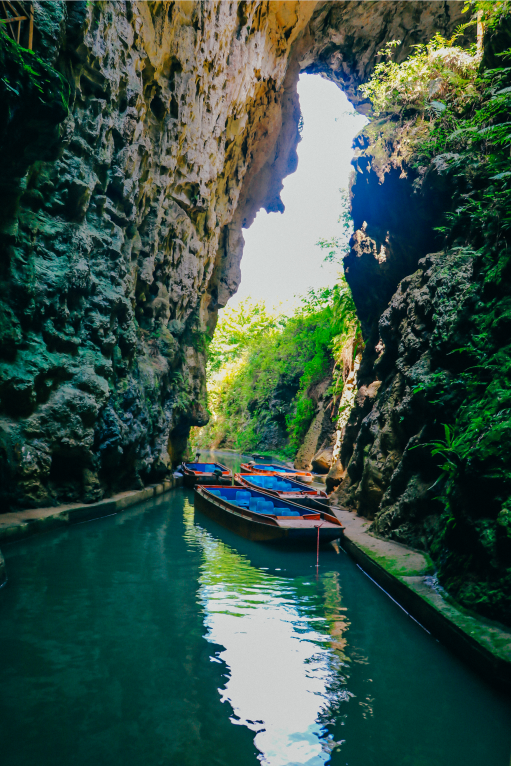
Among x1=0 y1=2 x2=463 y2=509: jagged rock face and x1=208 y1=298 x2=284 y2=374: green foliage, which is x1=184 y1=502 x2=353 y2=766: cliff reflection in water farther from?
x1=208 y1=298 x2=284 y2=374: green foliage

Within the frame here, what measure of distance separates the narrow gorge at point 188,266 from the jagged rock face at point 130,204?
0.06 meters

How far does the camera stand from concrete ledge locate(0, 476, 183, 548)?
8.59 m

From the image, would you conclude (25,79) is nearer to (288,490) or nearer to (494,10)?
(494,10)

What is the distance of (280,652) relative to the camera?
5.31m

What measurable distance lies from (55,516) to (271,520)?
466 cm

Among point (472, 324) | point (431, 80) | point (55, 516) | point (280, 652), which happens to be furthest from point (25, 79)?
point (431, 80)

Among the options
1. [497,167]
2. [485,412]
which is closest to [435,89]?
[497,167]

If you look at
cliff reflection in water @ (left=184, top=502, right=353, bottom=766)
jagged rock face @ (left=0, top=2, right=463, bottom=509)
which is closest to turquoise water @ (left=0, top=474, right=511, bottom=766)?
cliff reflection in water @ (left=184, top=502, right=353, bottom=766)

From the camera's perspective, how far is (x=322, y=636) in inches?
230

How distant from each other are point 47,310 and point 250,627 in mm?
8067

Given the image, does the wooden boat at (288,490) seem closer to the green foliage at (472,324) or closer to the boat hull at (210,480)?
the boat hull at (210,480)

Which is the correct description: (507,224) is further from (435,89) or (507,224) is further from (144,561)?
(144,561)

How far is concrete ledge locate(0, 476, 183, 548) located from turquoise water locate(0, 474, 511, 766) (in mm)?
457

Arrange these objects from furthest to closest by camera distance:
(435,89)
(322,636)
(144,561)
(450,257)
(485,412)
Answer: (435,89), (450,257), (144,561), (485,412), (322,636)
